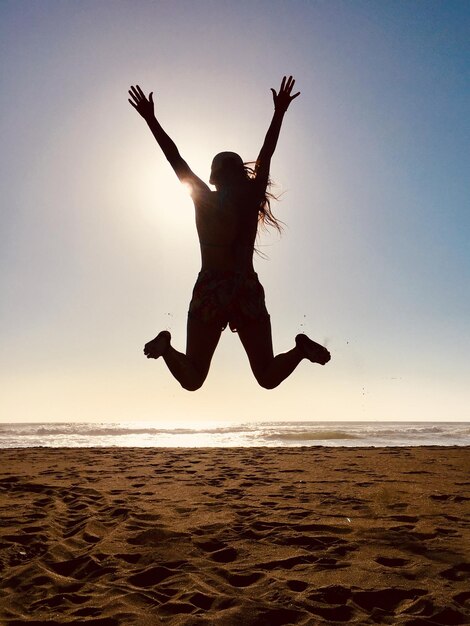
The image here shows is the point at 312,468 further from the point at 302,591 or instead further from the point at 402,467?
the point at 302,591

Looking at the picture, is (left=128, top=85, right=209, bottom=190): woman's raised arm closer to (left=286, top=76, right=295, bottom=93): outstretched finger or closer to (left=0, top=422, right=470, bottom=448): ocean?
(left=286, top=76, right=295, bottom=93): outstretched finger

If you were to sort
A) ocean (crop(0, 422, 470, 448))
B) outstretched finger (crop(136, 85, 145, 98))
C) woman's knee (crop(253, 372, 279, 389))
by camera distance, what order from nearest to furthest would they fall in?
1. woman's knee (crop(253, 372, 279, 389))
2. outstretched finger (crop(136, 85, 145, 98))
3. ocean (crop(0, 422, 470, 448))

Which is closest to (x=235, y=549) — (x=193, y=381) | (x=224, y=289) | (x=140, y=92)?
(x=193, y=381)

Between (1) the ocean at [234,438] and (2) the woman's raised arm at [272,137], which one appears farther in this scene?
(1) the ocean at [234,438]

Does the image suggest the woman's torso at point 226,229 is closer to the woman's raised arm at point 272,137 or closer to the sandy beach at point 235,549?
the woman's raised arm at point 272,137

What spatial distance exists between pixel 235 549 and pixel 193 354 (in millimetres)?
2145

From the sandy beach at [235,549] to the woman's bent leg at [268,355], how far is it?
5.06 ft

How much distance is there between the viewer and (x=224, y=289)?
11.4ft

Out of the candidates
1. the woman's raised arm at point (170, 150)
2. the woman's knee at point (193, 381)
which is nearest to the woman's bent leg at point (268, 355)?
the woman's knee at point (193, 381)

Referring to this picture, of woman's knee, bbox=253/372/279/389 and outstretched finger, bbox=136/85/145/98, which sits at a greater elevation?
outstretched finger, bbox=136/85/145/98

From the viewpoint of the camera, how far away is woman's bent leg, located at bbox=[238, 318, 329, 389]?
340cm

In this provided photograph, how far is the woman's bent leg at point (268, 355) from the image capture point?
3402 mm

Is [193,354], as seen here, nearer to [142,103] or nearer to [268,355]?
[268,355]

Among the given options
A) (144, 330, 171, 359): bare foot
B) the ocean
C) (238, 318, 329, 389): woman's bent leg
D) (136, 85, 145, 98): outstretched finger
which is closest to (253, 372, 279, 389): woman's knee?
(238, 318, 329, 389): woman's bent leg
